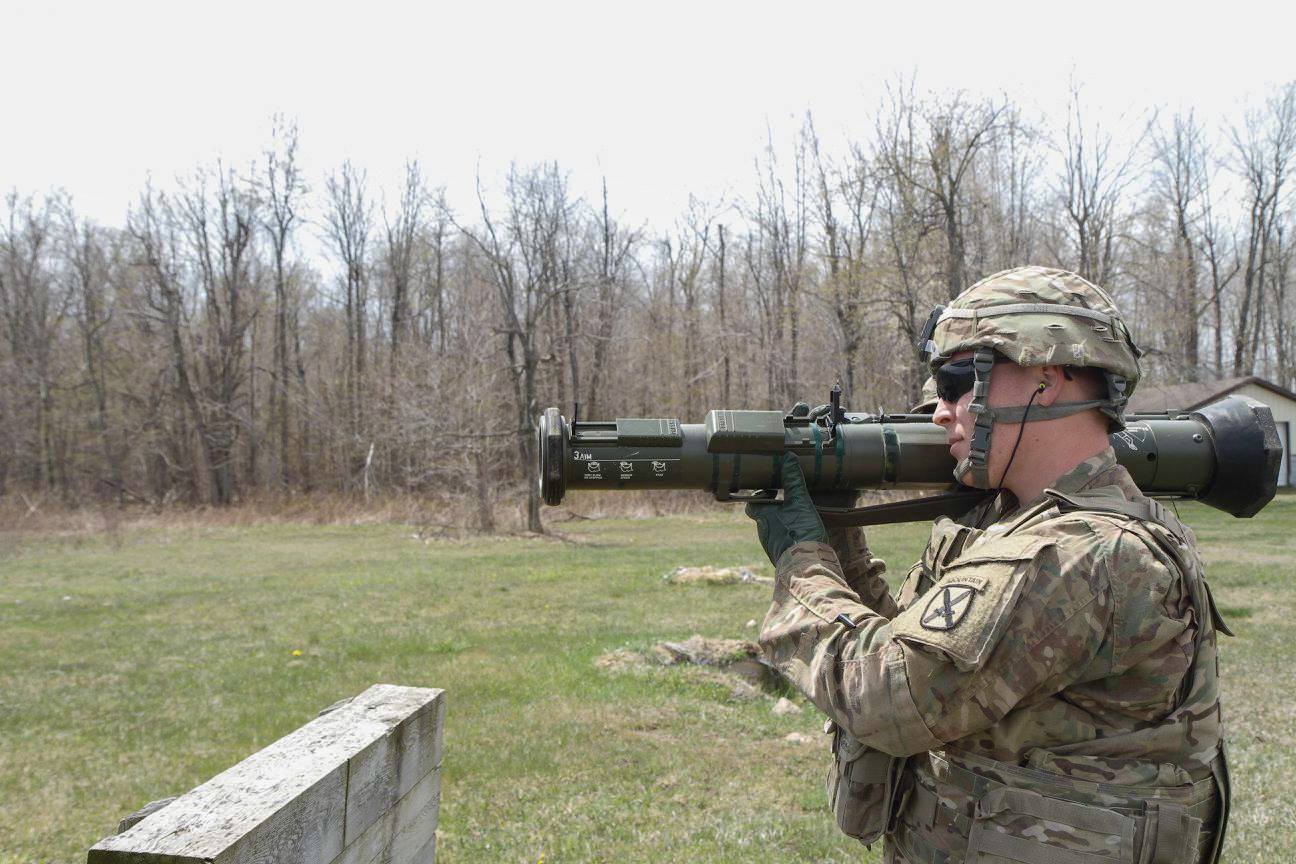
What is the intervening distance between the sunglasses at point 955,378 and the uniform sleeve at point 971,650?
0.36 meters

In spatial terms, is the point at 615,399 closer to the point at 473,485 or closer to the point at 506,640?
the point at 473,485

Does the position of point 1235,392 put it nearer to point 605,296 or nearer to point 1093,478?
point 605,296

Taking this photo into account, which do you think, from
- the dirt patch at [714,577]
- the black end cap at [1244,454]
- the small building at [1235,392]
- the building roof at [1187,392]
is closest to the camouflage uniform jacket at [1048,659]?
the black end cap at [1244,454]

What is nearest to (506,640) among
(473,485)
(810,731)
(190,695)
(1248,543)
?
(190,695)

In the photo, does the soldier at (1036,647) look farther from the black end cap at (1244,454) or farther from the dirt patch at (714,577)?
the dirt patch at (714,577)

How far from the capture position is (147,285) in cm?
3538

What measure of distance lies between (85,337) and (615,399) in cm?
1983

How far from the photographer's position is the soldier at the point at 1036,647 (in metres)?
1.71

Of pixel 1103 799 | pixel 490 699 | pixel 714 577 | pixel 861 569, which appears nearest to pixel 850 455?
pixel 861 569

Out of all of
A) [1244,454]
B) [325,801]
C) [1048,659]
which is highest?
[1244,454]

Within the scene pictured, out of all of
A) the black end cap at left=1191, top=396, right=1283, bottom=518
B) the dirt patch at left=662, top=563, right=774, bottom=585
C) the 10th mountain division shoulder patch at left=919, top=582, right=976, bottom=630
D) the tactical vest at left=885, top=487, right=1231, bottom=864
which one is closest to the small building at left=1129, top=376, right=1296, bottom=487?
the dirt patch at left=662, top=563, right=774, bottom=585

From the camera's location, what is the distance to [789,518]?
226 cm

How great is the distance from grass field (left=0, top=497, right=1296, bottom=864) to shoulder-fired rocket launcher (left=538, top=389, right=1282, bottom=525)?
2549 millimetres

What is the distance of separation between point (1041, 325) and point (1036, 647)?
633 millimetres
